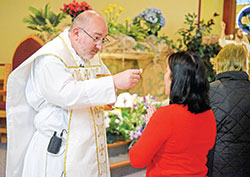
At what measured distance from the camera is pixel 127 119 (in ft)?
12.0

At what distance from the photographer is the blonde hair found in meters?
2.09

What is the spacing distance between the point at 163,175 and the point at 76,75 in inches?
28.7

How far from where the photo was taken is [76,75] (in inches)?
67.7

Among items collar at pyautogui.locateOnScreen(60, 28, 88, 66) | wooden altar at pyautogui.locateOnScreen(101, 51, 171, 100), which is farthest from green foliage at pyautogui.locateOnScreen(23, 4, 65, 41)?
collar at pyautogui.locateOnScreen(60, 28, 88, 66)

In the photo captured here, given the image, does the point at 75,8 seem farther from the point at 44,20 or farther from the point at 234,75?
the point at 234,75

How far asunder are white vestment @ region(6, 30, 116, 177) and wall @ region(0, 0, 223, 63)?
13.0 feet

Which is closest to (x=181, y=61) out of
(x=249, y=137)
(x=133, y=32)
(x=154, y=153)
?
(x=154, y=153)

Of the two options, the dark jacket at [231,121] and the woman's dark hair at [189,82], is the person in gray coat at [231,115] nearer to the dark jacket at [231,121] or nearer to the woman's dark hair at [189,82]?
the dark jacket at [231,121]

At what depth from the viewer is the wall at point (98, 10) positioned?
5.32 m

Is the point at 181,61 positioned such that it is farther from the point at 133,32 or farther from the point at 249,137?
the point at 133,32

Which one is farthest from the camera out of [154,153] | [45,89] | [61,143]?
[61,143]

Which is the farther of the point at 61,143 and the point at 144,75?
the point at 144,75

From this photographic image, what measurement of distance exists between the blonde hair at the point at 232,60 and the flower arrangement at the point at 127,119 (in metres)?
1.53

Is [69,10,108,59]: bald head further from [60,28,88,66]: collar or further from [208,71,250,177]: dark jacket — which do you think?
[208,71,250,177]: dark jacket
